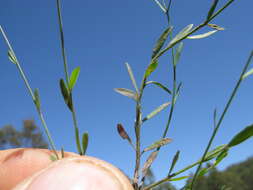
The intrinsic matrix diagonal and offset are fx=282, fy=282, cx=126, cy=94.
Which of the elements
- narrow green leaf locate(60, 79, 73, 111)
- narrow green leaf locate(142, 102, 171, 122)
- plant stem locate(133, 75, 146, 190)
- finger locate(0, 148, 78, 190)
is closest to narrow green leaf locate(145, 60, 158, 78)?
plant stem locate(133, 75, 146, 190)

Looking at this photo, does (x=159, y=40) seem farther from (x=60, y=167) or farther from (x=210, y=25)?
(x=60, y=167)

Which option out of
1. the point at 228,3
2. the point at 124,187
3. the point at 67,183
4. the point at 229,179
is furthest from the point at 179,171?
A: the point at 229,179

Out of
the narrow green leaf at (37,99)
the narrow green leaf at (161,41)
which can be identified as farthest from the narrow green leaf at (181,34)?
the narrow green leaf at (37,99)

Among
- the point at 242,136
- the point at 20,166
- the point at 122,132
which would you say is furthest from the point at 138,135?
the point at 20,166

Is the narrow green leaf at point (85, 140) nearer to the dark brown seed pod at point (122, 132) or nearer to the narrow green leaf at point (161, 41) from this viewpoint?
the dark brown seed pod at point (122, 132)

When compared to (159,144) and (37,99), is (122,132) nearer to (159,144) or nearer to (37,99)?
(159,144)
